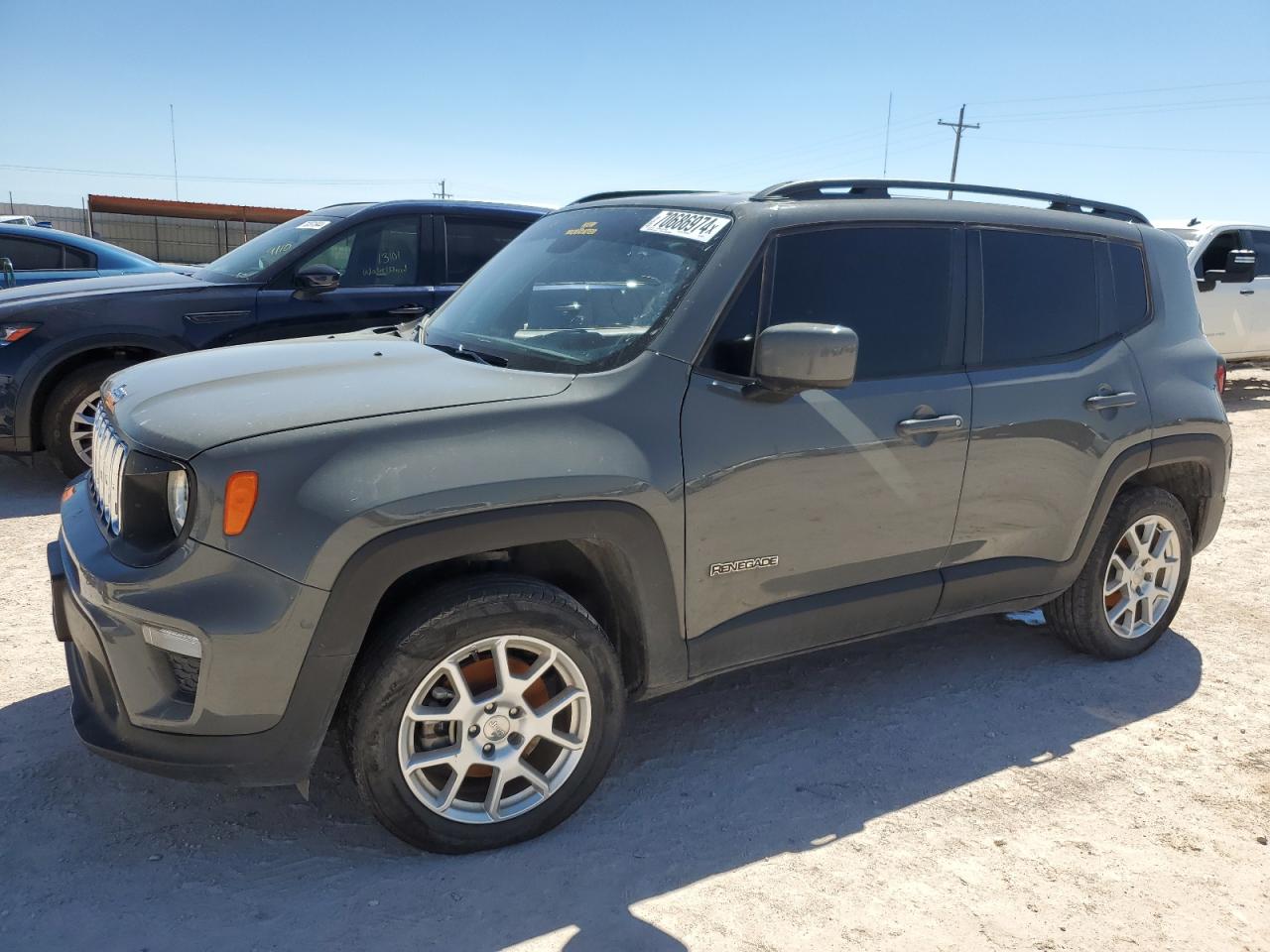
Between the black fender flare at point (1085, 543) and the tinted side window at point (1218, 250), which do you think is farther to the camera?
the tinted side window at point (1218, 250)

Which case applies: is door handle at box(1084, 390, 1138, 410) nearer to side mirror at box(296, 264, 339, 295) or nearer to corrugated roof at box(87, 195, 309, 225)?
side mirror at box(296, 264, 339, 295)

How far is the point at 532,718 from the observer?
2.85 m

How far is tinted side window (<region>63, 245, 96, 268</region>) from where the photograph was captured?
914 centimetres

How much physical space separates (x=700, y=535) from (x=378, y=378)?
3.41 feet

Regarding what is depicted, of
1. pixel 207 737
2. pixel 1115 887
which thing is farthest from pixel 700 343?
pixel 1115 887

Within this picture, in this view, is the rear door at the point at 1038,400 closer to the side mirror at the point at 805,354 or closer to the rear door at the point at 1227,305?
the side mirror at the point at 805,354

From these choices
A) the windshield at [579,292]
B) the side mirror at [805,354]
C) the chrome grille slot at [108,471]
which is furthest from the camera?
the windshield at [579,292]

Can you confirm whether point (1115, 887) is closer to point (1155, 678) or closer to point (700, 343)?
point (1155, 678)

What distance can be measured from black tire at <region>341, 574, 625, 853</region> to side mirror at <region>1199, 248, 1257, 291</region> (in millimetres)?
10478

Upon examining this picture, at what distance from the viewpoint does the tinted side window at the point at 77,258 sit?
9.14 metres

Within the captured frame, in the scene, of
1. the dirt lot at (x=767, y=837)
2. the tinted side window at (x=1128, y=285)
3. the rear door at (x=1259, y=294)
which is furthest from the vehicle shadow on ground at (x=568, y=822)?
the rear door at (x=1259, y=294)

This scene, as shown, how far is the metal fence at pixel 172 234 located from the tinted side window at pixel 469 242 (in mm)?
24623

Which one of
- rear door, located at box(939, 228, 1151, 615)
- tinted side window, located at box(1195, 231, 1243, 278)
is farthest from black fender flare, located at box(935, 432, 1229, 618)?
tinted side window, located at box(1195, 231, 1243, 278)

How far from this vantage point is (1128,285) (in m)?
4.14
